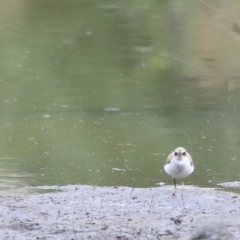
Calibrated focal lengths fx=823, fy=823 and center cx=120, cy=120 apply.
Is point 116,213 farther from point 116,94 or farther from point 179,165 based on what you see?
point 116,94

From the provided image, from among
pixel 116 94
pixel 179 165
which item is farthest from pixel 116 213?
pixel 116 94

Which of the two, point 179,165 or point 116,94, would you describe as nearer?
point 179,165

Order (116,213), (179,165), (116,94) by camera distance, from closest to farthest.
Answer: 1. (116,213)
2. (179,165)
3. (116,94)

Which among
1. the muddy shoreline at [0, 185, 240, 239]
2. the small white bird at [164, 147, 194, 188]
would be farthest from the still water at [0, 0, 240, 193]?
the muddy shoreline at [0, 185, 240, 239]

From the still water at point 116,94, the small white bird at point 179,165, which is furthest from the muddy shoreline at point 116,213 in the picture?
the still water at point 116,94

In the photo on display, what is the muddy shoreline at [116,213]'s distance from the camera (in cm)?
512

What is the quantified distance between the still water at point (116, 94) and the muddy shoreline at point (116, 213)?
92 cm

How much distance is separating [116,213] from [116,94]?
28.3 ft

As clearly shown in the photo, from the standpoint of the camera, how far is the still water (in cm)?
592

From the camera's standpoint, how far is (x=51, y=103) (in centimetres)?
1384

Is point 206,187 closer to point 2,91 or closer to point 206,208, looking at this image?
point 206,208

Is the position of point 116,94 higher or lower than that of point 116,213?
higher

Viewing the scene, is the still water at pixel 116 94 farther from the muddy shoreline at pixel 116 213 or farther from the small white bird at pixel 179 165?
the muddy shoreline at pixel 116 213

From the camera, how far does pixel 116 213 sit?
6.03 m
